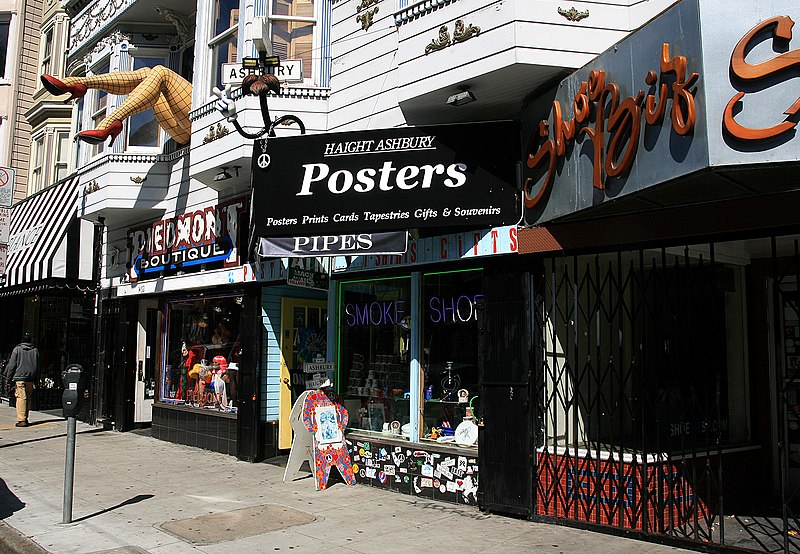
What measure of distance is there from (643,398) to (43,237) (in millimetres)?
14685

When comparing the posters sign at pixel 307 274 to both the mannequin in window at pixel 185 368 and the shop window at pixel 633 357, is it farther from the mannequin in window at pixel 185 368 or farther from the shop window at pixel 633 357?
the mannequin in window at pixel 185 368

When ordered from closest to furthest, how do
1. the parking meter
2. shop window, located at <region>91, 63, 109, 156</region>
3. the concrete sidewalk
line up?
1. the concrete sidewalk
2. the parking meter
3. shop window, located at <region>91, 63, 109, 156</region>

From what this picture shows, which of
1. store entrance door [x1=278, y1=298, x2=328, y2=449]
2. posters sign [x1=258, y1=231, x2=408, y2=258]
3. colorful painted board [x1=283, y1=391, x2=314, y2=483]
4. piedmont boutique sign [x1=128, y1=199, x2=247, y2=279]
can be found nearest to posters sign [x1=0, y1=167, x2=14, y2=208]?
piedmont boutique sign [x1=128, y1=199, x2=247, y2=279]

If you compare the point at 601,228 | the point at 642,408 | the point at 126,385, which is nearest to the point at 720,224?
the point at 601,228

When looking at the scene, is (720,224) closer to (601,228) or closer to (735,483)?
(601,228)

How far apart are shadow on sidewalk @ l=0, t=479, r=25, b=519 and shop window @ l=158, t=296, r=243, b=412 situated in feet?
12.6

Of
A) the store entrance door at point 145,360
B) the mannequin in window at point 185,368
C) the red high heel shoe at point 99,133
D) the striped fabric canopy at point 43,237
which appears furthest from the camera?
the striped fabric canopy at point 43,237

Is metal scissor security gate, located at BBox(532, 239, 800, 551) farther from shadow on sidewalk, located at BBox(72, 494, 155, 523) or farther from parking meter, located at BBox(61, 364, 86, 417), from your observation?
parking meter, located at BBox(61, 364, 86, 417)

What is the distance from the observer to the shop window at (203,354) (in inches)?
502

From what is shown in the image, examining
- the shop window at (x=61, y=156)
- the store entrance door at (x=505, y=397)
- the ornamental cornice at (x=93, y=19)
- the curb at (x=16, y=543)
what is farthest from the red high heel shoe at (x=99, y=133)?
the store entrance door at (x=505, y=397)

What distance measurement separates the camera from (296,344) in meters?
12.2

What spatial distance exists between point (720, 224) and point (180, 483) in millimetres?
7567

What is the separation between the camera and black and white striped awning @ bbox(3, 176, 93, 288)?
16125 millimetres

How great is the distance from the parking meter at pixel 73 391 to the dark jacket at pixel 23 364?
365 inches
